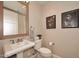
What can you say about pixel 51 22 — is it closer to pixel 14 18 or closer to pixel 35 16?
pixel 35 16

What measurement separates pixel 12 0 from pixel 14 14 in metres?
0.28

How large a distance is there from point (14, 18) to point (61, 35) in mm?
1159

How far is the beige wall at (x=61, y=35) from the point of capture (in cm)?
176

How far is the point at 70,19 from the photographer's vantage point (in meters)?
1.79

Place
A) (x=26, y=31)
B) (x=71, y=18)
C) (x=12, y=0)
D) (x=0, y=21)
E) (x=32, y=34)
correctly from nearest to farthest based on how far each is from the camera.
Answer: (x=0, y=21) → (x=12, y=0) → (x=71, y=18) → (x=26, y=31) → (x=32, y=34)

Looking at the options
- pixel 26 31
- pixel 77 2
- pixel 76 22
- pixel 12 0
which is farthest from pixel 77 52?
pixel 12 0

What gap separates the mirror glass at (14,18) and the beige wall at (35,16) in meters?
0.17

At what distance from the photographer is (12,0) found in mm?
1646

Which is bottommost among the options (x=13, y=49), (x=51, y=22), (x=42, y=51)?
(x=42, y=51)

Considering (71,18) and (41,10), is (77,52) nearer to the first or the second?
(71,18)

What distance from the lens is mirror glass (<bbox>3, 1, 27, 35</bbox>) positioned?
152 cm

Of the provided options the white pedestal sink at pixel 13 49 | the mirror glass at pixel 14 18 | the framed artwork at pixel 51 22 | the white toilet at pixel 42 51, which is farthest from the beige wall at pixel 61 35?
the white pedestal sink at pixel 13 49

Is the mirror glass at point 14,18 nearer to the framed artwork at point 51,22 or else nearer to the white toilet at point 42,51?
the white toilet at point 42,51

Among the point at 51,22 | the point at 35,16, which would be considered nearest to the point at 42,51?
the point at 51,22
